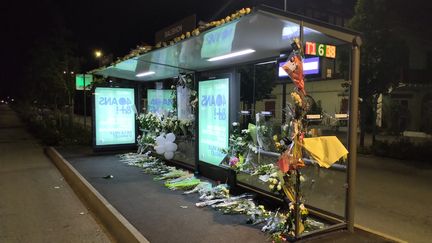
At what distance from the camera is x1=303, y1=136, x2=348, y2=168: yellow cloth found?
14.7 feet

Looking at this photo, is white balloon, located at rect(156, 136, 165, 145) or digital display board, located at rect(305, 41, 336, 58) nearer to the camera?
digital display board, located at rect(305, 41, 336, 58)

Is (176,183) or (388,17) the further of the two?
(388,17)

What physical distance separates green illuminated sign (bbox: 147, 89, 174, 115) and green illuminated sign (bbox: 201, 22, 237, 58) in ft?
15.1

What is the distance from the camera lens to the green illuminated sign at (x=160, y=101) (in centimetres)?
1110

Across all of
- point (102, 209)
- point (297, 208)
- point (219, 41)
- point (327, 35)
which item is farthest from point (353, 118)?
point (102, 209)

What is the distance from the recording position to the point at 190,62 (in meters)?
7.79

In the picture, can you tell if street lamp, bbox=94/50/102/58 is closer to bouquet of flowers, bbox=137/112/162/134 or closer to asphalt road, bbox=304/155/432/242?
bouquet of flowers, bbox=137/112/162/134

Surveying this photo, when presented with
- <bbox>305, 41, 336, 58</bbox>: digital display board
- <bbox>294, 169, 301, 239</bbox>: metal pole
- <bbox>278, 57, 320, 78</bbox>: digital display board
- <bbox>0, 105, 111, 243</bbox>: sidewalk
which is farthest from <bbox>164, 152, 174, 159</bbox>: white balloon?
<bbox>305, 41, 336, 58</bbox>: digital display board

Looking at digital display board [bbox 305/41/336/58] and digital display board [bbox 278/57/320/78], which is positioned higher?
digital display board [bbox 305/41/336/58]

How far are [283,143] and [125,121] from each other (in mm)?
8948

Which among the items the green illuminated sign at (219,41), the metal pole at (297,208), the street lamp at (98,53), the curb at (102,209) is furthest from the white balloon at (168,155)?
the street lamp at (98,53)

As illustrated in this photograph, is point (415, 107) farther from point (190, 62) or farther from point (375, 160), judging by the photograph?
point (190, 62)

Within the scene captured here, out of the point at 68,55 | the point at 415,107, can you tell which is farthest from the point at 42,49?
the point at 415,107

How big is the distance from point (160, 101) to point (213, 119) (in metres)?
4.47
